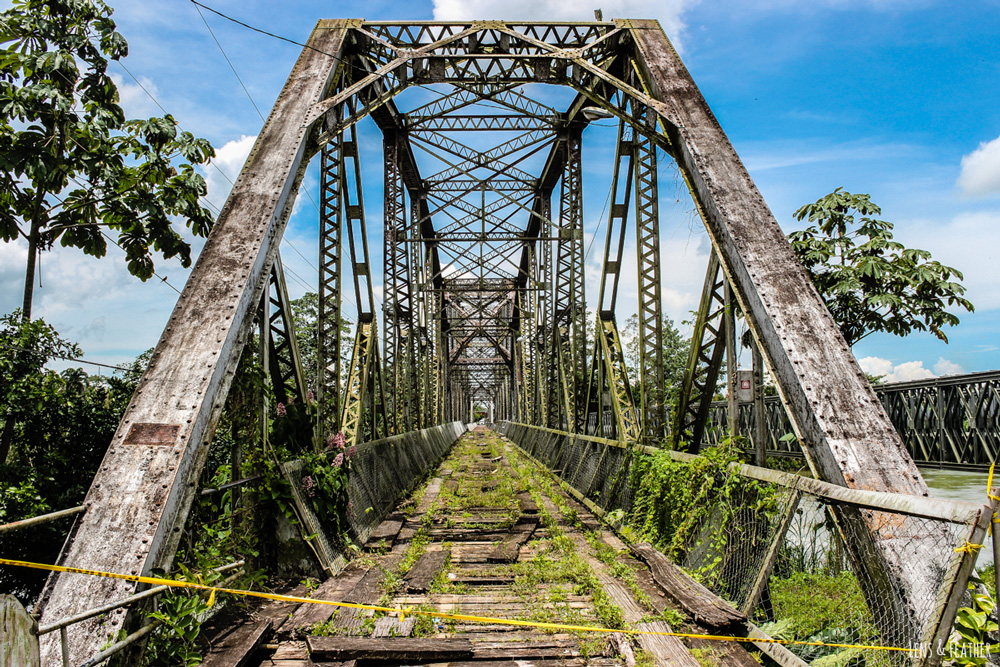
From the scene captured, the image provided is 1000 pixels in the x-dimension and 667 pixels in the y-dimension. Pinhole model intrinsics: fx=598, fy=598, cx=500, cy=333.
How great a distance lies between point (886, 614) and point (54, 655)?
13.8ft

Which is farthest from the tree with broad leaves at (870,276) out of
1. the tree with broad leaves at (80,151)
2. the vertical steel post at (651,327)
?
the tree with broad leaves at (80,151)

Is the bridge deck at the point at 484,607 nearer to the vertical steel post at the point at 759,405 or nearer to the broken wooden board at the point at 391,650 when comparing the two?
the broken wooden board at the point at 391,650

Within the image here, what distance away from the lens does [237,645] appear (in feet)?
12.5

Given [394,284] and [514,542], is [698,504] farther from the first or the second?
[394,284]

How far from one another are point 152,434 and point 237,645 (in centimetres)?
145

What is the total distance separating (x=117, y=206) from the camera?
28.2 feet

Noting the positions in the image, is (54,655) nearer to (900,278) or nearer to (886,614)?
(886,614)

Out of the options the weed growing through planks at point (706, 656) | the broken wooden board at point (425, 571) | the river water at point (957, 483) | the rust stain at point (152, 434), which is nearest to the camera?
the weed growing through planks at point (706, 656)

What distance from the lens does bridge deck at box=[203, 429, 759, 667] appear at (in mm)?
3773

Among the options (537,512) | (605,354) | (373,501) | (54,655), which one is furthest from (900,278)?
(54,655)

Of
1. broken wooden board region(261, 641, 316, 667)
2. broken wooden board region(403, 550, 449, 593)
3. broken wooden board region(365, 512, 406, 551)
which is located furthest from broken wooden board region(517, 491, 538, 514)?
broken wooden board region(261, 641, 316, 667)

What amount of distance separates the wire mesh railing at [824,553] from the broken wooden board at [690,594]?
10cm

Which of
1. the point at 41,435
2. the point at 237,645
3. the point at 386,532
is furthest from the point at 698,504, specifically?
the point at 41,435

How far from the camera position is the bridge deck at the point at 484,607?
377cm
